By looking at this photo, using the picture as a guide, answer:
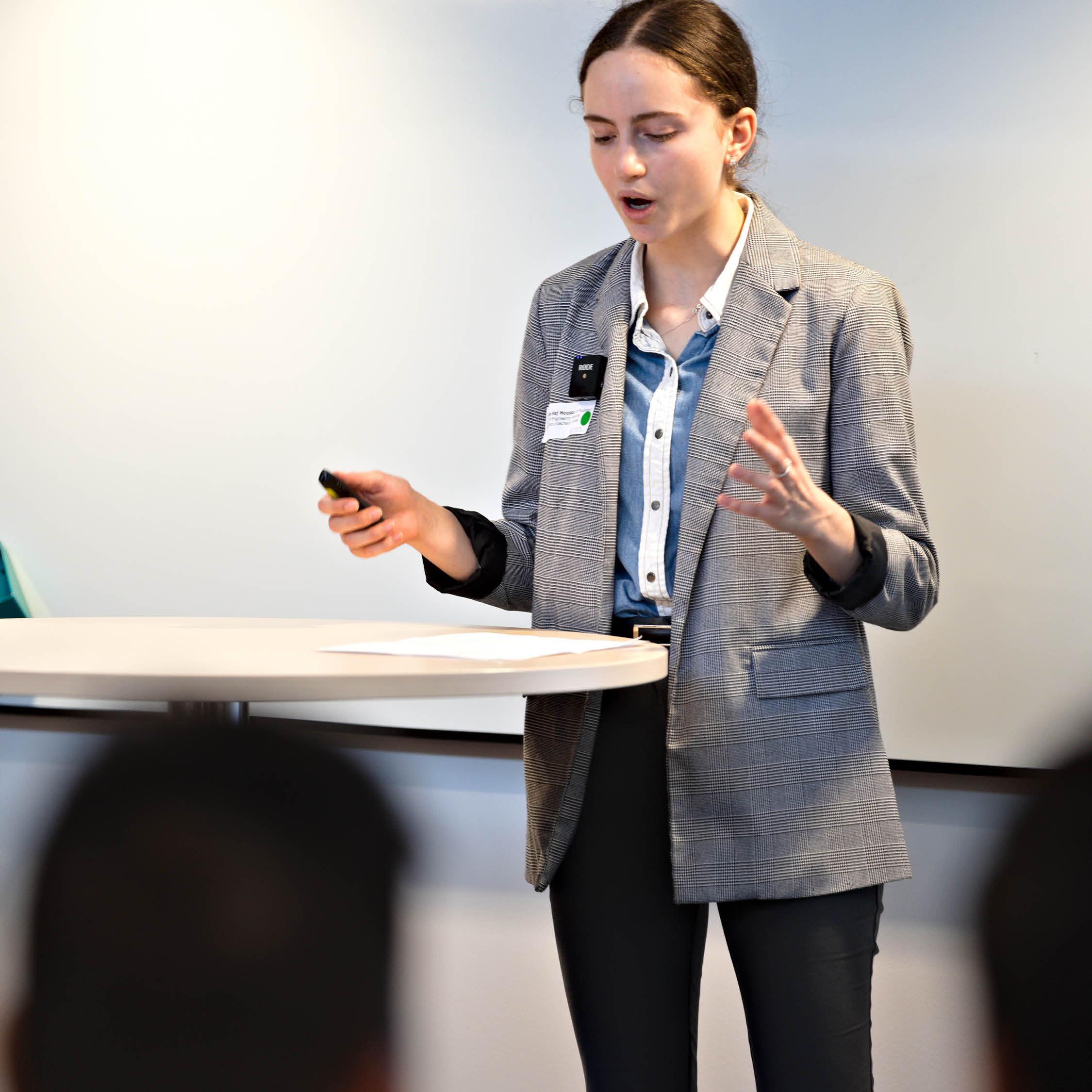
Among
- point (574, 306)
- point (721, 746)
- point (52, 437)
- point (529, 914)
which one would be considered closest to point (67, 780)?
point (721, 746)

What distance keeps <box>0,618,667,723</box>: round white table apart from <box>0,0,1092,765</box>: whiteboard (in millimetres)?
1683

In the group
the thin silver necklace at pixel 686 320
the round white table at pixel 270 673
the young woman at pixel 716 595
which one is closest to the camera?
the round white table at pixel 270 673

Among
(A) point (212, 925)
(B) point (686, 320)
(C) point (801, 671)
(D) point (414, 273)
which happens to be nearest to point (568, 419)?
(B) point (686, 320)

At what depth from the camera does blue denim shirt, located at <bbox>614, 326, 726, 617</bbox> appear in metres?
1.41

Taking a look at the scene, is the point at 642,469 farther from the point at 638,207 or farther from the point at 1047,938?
the point at 1047,938

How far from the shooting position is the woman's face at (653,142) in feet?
4.57

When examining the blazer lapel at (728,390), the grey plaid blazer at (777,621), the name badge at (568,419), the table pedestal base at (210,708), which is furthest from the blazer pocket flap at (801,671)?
the table pedestal base at (210,708)

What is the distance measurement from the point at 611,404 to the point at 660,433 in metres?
0.08

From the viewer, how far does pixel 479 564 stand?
1569 millimetres

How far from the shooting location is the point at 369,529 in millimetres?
1469

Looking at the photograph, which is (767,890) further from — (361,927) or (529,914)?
(529,914)

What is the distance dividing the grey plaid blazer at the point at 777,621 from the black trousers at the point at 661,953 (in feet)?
0.11

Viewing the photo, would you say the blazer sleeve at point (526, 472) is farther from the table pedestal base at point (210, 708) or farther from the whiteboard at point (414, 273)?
the whiteboard at point (414, 273)

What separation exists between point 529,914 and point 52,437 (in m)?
2.06
